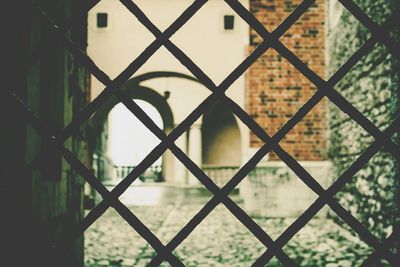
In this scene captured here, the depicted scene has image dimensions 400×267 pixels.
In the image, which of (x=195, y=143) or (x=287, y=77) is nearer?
(x=287, y=77)

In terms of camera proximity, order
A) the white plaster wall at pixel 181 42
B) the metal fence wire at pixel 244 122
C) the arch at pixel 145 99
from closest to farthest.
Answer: the metal fence wire at pixel 244 122
the white plaster wall at pixel 181 42
the arch at pixel 145 99

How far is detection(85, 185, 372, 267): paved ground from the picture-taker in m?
4.65

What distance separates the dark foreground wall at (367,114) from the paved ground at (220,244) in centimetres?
49

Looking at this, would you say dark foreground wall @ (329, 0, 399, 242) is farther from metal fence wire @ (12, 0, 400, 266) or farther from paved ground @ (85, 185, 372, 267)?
metal fence wire @ (12, 0, 400, 266)

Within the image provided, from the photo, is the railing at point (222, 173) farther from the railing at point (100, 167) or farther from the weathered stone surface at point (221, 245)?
the weathered stone surface at point (221, 245)

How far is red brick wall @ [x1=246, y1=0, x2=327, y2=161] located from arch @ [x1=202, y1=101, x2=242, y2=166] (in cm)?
1132

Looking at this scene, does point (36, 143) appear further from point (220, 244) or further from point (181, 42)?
point (181, 42)

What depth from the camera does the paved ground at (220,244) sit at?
465 cm

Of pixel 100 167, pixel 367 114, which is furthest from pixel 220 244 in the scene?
pixel 100 167

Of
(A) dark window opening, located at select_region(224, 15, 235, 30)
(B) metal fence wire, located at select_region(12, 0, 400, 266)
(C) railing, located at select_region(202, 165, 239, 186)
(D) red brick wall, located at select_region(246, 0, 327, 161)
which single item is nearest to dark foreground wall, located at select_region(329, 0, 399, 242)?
(D) red brick wall, located at select_region(246, 0, 327, 161)

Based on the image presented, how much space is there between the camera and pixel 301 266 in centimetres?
436

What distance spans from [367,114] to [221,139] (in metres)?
14.4

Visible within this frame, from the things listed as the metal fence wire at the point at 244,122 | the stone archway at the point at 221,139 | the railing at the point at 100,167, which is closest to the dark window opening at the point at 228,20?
the stone archway at the point at 221,139

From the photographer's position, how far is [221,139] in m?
20.1
